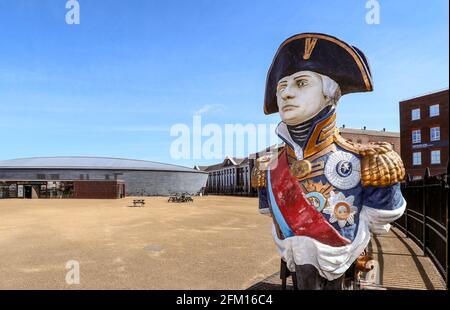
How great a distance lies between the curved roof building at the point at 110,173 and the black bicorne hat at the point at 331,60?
5047cm

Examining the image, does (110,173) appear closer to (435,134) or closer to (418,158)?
(418,158)

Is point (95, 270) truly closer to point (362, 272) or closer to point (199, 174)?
point (362, 272)

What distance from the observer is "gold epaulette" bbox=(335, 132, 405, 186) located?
8.39 ft

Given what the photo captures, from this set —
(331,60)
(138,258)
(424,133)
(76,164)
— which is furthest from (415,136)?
(76,164)

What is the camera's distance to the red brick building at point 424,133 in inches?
1104

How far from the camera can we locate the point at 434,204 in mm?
7133

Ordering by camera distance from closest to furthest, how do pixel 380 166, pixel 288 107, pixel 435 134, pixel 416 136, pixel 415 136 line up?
1. pixel 380 166
2. pixel 288 107
3. pixel 435 134
4. pixel 416 136
5. pixel 415 136

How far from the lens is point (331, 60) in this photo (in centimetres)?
275

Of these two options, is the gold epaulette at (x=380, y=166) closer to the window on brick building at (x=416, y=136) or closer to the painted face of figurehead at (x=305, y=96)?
the painted face of figurehead at (x=305, y=96)

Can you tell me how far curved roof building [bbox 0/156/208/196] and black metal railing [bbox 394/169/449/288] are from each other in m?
45.9

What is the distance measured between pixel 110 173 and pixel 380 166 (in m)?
51.7

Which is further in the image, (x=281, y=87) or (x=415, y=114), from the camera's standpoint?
(x=415, y=114)
